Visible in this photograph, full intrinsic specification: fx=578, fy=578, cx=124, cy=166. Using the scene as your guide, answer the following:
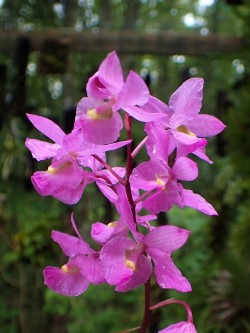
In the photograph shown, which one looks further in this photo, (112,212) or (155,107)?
(112,212)

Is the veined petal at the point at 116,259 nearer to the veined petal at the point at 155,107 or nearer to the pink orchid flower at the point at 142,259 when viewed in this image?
the pink orchid flower at the point at 142,259

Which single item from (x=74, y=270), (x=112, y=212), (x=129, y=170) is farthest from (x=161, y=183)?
(x=112, y=212)

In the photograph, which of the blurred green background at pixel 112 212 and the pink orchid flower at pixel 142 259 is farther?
the blurred green background at pixel 112 212

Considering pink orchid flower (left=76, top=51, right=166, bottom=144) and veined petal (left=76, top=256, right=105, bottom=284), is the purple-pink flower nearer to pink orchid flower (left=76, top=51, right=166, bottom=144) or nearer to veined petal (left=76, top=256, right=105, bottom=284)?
veined petal (left=76, top=256, right=105, bottom=284)

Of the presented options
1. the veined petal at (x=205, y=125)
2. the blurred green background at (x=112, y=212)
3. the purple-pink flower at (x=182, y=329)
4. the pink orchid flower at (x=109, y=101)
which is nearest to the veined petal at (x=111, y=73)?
the pink orchid flower at (x=109, y=101)

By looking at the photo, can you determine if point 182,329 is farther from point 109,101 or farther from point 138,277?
point 109,101

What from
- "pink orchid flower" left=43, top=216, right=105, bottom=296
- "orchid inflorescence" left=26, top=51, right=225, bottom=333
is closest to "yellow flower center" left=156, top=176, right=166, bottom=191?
"orchid inflorescence" left=26, top=51, right=225, bottom=333

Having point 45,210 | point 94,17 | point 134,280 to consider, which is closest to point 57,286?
point 134,280
